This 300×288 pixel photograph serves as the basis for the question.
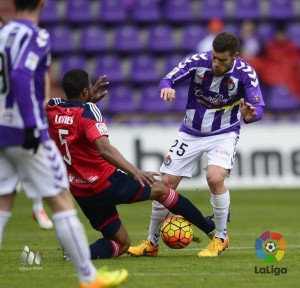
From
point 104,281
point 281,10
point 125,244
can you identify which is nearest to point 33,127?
point 104,281

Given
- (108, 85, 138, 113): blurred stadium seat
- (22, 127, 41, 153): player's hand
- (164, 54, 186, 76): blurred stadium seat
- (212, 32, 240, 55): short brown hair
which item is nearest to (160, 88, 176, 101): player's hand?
(212, 32, 240, 55): short brown hair

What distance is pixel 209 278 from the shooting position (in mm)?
6898

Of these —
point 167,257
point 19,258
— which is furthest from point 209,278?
point 19,258

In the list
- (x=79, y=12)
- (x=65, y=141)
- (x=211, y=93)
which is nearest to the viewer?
(x=65, y=141)

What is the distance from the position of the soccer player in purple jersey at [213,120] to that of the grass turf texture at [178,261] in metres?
0.42

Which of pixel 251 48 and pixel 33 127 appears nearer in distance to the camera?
pixel 33 127

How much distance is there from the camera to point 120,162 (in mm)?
7359

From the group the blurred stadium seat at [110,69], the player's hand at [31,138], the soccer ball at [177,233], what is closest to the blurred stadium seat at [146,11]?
the blurred stadium seat at [110,69]

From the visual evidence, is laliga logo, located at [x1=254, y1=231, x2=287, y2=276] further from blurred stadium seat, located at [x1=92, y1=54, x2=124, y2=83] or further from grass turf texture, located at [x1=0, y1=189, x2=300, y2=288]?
blurred stadium seat, located at [x1=92, y1=54, x2=124, y2=83]

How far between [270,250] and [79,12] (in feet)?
45.5

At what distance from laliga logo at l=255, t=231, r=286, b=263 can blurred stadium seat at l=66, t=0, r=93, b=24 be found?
483 inches

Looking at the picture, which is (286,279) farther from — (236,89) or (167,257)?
(236,89)

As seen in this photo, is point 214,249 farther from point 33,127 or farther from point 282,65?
point 282,65

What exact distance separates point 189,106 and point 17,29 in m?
3.44
